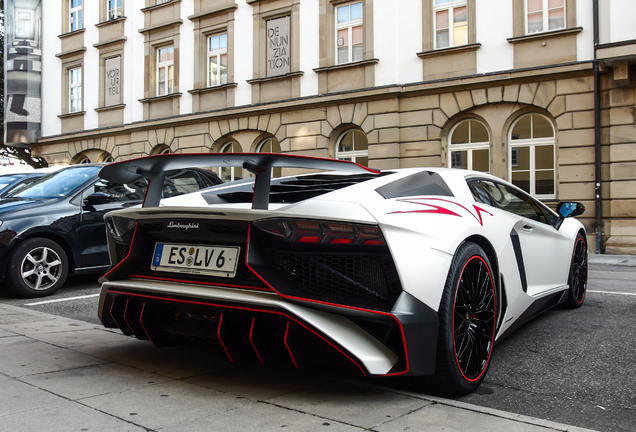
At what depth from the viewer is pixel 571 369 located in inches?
139

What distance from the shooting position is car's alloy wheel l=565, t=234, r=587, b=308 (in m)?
5.16

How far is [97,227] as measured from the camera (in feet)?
23.5

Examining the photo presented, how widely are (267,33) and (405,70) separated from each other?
5.31 m

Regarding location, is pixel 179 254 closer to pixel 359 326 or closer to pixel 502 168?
pixel 359 326

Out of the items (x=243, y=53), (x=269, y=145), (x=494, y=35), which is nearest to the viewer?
(x=494, y=35)

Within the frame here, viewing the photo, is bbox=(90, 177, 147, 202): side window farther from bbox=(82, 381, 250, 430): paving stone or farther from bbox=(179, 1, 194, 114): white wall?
bbox=(179, 1, 194, 114): white wall

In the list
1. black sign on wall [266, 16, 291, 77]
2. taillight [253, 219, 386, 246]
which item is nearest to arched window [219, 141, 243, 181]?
black sign on wall [266, 16, 291, 77]

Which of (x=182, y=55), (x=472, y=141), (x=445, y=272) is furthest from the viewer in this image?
(x=182, y=55)

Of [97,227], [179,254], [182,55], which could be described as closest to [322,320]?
[179,254]

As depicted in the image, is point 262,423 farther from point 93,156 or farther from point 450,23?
point 93,156

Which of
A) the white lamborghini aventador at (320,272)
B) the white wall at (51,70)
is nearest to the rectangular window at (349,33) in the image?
the white wall at (51,70)

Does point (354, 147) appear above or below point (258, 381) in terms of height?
above

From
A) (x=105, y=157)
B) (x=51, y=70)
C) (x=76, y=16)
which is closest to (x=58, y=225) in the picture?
(x=105, y=157)

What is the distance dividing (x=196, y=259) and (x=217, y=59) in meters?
19.3
